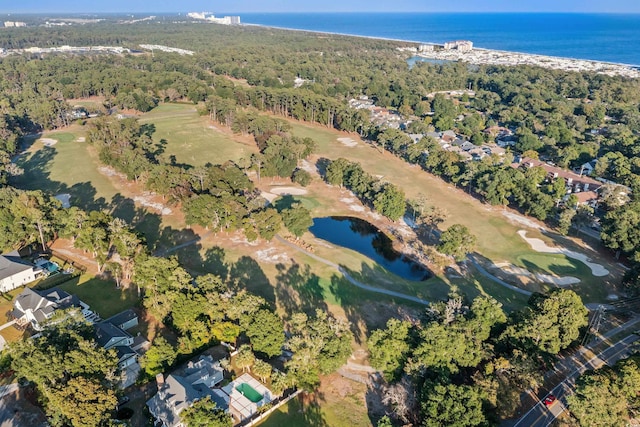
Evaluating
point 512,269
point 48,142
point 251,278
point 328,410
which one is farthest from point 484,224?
point 48,142

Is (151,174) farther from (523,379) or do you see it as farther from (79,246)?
(523,379)

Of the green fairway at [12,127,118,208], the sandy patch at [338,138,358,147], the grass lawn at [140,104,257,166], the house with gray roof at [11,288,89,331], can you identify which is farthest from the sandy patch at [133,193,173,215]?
the sandy patch at [338,138,358,147]

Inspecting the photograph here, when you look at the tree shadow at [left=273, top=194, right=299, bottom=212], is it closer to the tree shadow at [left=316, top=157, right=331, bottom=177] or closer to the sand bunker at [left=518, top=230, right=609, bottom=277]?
the tree shadow at [left=316, top=157, right=331, bottom=177]

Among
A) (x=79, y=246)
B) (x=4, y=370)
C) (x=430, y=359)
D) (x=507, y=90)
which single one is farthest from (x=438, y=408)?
(x=507, y=90)

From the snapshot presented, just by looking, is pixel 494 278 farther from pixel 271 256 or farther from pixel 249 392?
pixel 249 392

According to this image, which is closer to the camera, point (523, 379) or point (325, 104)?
point (523, 379)
